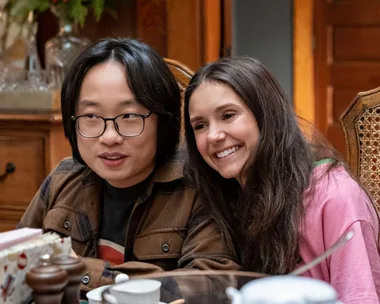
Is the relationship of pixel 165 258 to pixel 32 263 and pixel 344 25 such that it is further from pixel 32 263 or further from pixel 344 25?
pixel 344 25

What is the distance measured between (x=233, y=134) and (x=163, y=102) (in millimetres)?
214

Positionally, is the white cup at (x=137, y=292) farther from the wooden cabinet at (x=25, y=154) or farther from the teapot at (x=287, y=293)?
the wooden cabinet at (x=25, y=154)

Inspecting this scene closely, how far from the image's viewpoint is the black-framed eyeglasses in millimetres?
1481

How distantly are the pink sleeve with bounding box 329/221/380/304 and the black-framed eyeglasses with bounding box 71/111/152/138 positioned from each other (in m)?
0.48

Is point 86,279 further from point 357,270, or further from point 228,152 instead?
point 357,270

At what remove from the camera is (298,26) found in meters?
4.23

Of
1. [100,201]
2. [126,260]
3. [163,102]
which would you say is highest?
[163,102]

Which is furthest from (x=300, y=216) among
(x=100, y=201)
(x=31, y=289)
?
(x=31, y=289)

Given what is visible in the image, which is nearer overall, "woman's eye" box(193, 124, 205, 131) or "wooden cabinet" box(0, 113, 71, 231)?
"woman's eye" box(193, 124, 205, 131)

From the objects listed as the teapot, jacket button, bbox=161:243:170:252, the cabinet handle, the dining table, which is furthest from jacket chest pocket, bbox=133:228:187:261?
the cabinet handle

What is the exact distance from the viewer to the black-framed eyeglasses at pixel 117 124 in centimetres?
148

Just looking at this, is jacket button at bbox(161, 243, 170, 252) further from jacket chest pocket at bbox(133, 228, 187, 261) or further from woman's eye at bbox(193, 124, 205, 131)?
woman's eye at bbox(193, 124, 205, 131)

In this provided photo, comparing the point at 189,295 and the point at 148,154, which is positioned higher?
the point at 148,154

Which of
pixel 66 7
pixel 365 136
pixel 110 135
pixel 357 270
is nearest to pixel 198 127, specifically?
pixel 110 135
